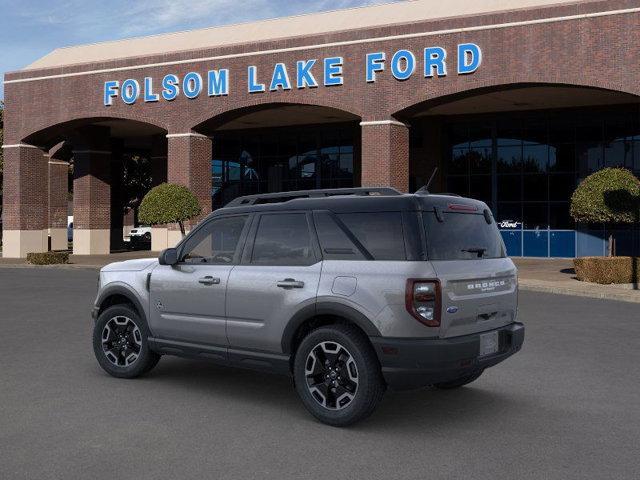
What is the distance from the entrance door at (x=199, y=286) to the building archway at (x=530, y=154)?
24264mm

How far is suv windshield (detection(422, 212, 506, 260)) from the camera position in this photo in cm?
602

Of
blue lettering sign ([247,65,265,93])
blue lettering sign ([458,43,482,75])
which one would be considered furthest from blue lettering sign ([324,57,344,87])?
blue lettering sign ([458,43,482,75])

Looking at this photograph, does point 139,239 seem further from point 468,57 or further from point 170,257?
point 170,257

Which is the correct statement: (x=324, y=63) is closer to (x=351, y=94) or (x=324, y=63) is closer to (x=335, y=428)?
(x=351, y=94)

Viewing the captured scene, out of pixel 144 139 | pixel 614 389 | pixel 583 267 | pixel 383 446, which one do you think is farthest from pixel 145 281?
pixel 144 139

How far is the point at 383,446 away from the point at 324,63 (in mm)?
24140

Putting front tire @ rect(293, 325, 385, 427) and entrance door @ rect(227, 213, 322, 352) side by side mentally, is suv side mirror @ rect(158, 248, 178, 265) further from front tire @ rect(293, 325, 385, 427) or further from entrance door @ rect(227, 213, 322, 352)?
front tire @ rect(293, 325, 385, 427)

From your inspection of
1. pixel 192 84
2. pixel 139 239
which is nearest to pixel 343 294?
pixel 192 84

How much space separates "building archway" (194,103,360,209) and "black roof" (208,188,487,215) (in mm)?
27528

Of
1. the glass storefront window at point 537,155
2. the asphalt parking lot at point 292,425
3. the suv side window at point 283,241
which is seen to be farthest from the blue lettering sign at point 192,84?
the suv side window at point 283,241

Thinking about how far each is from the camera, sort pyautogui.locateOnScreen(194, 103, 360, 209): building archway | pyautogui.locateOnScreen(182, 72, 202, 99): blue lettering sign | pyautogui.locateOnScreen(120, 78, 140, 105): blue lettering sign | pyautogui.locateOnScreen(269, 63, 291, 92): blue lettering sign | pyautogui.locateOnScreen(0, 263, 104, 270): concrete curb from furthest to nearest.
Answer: pyautogui.locateOnScreen(194, 103, 360, 209): building archway
pyautogui.locateOnScreen(120, 78, 140, 105): blue lettering sign
pyautogui.locateOnScreen(182, 72, 202, 99): blue lettering sign
pyautogui.locateOnScreen(269, 63, 291, 92): blue lettering sign
pyautogui.locateOnScreen(0, 263, 104, 270): concrete curb

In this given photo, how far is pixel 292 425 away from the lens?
20.1 ft

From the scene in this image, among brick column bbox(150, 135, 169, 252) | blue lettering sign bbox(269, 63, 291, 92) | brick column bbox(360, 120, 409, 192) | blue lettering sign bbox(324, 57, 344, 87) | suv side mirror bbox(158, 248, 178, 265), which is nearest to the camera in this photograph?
suv side mirror bbox(158, 248, 178, 265)

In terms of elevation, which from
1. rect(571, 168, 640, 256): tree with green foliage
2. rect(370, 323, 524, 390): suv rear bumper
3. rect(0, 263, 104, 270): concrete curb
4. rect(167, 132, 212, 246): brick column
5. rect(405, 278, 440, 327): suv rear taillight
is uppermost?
rect(167, 132, 212, 246): brick column
